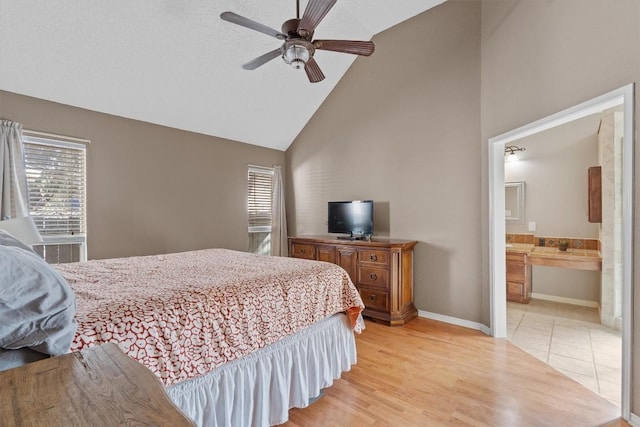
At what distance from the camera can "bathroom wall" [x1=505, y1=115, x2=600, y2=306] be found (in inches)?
146

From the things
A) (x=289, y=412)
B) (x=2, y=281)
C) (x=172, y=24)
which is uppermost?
(x=172, y=24)

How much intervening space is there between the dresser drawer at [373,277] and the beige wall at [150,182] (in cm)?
205

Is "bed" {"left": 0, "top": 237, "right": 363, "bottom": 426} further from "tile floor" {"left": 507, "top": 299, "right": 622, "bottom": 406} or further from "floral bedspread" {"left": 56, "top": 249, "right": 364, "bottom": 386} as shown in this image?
"tile floor" {"left": 507, "top": 299, "right": 622, "bottom": 406}

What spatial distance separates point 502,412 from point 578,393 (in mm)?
661

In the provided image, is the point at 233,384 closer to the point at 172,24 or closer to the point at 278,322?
the point at 278,322

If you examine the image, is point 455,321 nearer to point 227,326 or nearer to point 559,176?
point 559,176

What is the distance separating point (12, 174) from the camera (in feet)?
8.79

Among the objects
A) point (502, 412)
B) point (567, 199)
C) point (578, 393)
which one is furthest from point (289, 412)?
point (567, 199)

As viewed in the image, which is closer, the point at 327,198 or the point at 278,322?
the point at 278,322

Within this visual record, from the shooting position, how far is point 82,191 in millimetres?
3156

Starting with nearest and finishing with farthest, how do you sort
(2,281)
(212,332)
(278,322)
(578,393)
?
(2,281) → (212,332) → (278,322) → (578,393)

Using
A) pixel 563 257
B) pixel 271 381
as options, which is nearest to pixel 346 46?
pixel 271 381

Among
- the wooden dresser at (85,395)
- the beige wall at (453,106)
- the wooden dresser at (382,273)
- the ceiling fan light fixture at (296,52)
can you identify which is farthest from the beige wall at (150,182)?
the wooden dresser at (85,395)

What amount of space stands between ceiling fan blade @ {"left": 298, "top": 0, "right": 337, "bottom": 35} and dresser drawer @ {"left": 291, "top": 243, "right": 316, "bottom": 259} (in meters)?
2.58
